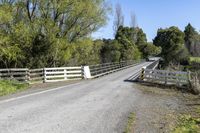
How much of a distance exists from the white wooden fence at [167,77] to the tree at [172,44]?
148 ft

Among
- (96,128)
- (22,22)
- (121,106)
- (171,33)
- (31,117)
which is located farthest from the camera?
(171,33)

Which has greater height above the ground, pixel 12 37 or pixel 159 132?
pixel 12 37

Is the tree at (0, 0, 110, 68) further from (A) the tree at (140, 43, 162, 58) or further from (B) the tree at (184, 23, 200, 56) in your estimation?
(A) the tree at (140, 43, 162, 58)

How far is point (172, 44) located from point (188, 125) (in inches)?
3120

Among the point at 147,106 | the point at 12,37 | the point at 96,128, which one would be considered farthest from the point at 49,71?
the point at 96,128

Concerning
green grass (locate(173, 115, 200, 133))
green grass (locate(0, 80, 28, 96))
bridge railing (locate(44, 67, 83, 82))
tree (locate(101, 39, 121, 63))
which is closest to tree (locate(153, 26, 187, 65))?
tree (locate(101, 39, 121, 63))

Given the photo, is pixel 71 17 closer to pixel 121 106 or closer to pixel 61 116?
pixel 121 106

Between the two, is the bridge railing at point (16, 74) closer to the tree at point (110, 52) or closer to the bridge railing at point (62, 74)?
the bridge railing at point (62, 74)

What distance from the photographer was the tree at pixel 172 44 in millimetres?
75812

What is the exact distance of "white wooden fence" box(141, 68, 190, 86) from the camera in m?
25.0

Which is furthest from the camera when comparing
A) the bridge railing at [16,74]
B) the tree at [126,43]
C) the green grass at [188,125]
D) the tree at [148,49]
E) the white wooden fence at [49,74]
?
the tree at [148,49]

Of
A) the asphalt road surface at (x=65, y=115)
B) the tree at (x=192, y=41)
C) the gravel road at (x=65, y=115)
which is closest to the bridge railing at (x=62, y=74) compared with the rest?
the gravel road at (x=65, y=115)

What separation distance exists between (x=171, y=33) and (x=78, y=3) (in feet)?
209

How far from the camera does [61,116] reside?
11.3 m
